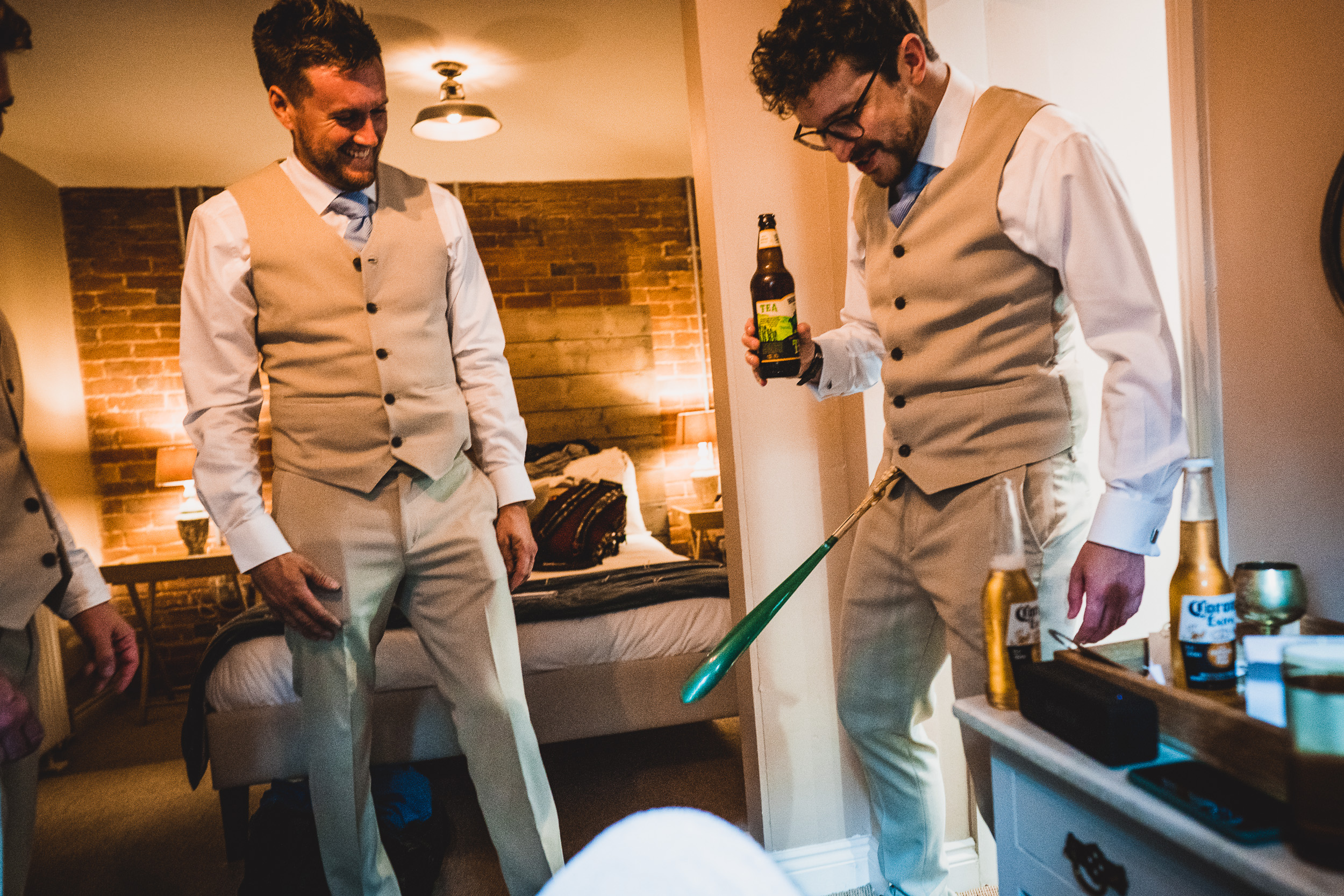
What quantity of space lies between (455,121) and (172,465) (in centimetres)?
231

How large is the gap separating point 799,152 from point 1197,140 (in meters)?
0.82

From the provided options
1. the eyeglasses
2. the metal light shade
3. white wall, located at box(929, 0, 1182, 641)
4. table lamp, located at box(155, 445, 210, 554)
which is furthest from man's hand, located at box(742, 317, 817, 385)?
table lamp, located at box(155, 445, 210, 554)

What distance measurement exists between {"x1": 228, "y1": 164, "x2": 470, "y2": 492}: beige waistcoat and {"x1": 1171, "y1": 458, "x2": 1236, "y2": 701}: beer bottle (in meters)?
1.11

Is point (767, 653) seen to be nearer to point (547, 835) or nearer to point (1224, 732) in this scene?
point (547, 835)

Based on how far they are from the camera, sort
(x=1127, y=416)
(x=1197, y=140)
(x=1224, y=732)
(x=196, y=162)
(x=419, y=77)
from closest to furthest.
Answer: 1. (x=1224, y=732)
2. (x=1127, y=416)
3. (x=1197, y=140)
4. (x=419, y=77)
5. (x=196, y=162)

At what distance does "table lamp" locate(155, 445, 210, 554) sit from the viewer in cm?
418

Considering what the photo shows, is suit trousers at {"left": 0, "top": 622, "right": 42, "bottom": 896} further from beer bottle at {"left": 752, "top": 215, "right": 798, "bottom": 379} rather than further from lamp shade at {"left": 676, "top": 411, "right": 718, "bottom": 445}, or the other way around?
lamp shade at {"left": 676, "top": 411, "right": 718, "bottom": 445}

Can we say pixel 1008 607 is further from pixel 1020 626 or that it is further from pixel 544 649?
pixel 544 649

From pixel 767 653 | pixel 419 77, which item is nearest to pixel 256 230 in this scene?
pixel 767 653

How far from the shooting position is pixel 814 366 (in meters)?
1.46

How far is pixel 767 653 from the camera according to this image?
72.9 inches

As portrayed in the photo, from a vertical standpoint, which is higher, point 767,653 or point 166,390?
point 166,390

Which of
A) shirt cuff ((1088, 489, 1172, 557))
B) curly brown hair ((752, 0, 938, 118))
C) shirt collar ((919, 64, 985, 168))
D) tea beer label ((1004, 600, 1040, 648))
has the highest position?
curly brown hair ((752, 0, 938, 118))

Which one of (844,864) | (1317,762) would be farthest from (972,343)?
(844,864)
